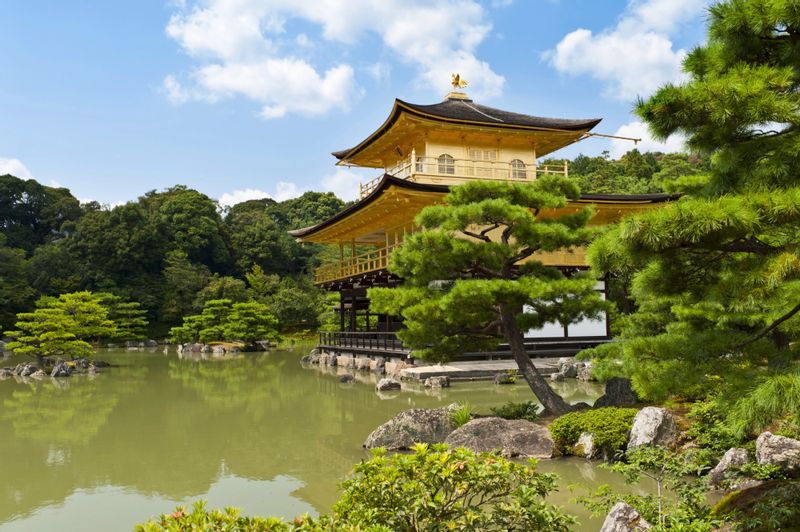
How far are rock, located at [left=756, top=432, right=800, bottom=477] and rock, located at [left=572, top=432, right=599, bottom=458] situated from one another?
1812 millimetres

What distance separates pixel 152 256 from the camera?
3872 centimetres

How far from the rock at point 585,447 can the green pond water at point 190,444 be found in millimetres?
109

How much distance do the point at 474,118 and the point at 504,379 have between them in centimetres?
849

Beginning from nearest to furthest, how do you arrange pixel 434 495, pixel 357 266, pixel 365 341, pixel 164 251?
pixel 434 495, pixel 357 266, pixel 365 341, pixel 164 251

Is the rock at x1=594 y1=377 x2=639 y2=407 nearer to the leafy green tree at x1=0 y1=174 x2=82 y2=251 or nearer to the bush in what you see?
the bush

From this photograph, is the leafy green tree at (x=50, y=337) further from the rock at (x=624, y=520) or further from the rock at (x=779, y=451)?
the rock at (x=779, y=451)

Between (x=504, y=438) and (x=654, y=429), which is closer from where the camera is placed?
(x=654, y=429)

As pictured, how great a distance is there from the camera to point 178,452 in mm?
7781

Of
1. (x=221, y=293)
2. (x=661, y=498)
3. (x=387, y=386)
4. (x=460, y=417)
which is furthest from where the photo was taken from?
(x=221, y=293)

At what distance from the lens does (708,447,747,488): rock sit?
518 centimetres

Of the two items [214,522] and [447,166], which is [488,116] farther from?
[214,522]

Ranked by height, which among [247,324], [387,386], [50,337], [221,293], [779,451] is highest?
[221,293]

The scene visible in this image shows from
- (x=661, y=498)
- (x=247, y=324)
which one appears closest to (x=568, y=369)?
(x=661, y=498)

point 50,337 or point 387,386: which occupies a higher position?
point 50,337
